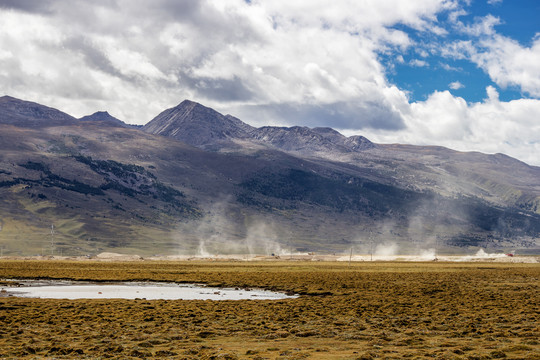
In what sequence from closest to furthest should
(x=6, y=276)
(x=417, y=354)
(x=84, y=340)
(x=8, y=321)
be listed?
(x=417, y=354) → (x=84, y=340) → (x=8, y=321) → (x=6, y=276)

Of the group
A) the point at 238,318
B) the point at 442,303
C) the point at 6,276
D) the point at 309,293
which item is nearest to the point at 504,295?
the point at 442,303

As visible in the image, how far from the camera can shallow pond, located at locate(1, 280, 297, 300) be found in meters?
57.2

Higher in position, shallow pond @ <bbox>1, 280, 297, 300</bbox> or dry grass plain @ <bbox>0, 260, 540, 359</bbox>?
dry grass plain @ <bbox>0, 260, 540, 359</bbox>

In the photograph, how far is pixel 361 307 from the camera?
46688mm

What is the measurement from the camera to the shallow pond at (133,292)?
188 ft

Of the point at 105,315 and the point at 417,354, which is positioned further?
the point at 105,315

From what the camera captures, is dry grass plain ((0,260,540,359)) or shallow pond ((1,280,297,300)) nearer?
dry grass plain ((0,260,540,359))

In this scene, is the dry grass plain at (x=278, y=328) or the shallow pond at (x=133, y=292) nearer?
the dry grass plain at (x=278, y=328)

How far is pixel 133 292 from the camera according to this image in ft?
206

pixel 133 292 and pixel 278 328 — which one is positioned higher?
pixel 278 328

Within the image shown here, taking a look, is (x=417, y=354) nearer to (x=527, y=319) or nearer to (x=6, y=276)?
(x=527, y=319)

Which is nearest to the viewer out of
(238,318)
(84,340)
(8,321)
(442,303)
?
(84,340)

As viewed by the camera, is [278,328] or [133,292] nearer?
[278,328]

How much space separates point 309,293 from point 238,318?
22621 millimetres
